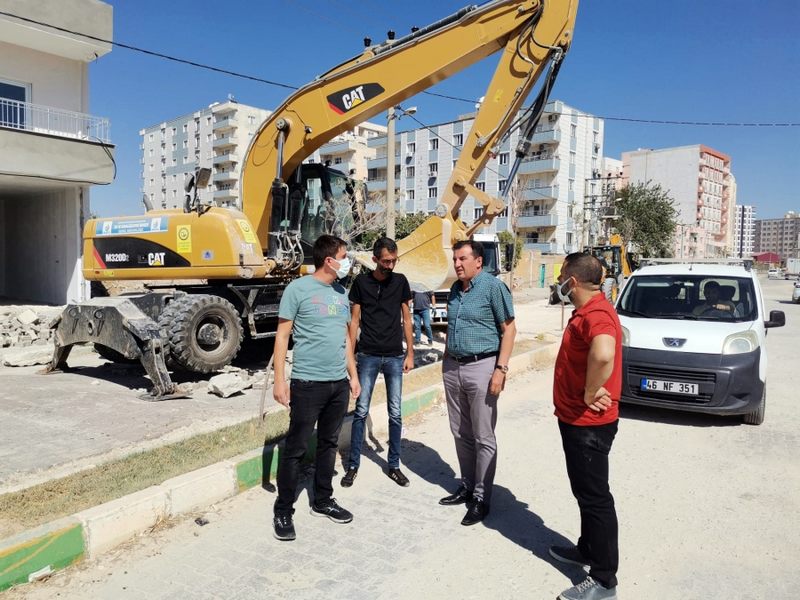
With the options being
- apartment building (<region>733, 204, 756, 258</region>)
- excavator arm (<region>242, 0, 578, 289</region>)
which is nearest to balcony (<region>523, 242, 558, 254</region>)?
excavator arm (<region>242, 0, 578, 289</region>)

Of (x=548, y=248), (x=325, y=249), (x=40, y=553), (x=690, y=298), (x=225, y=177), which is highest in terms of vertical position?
(x=225, y=177)

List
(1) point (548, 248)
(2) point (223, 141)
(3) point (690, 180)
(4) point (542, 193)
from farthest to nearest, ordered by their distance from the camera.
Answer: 1. (3) point (690, 180)
2. (2) point (223, 141)
3. (4) point (542, 193)
4. (1) point (548, 248)

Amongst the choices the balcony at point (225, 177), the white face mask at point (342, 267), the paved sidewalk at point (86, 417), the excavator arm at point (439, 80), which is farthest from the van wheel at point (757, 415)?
the balcony at point (225, 177)

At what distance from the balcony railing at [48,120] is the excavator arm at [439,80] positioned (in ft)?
31.6

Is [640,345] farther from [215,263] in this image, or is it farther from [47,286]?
[47,286]

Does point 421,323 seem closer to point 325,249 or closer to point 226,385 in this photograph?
point 226,385

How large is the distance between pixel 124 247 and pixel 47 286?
10844mm

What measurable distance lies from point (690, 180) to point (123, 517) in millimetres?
98911

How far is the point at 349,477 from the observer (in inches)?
181

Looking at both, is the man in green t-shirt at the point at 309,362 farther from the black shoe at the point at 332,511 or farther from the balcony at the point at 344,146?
the balcony at the point at 344,146

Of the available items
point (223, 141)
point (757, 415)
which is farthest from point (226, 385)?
point (223, 141)

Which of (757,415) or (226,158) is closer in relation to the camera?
(757,415)

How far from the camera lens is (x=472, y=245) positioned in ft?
13.4

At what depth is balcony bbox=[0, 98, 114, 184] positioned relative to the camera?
1366 cm
